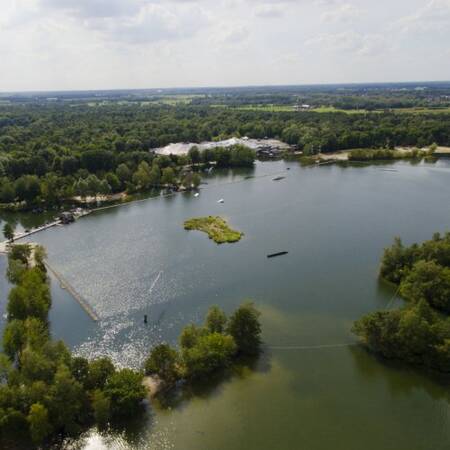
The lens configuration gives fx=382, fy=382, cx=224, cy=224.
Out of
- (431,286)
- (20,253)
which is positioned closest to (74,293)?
(20,253)

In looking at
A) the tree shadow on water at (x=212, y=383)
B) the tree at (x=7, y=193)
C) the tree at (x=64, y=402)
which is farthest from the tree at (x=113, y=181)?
the tree at (x=64, y=402)

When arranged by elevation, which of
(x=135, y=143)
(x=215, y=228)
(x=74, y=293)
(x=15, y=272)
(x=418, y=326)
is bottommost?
(x=74, y=293)

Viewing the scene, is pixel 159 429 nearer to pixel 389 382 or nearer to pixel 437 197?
pixel 389 382

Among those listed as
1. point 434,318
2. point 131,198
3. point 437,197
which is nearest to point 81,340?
point 434,318

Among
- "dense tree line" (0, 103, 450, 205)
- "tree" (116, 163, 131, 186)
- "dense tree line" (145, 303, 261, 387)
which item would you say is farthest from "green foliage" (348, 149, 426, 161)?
"dense tree line" (145, 303, 261, 387)

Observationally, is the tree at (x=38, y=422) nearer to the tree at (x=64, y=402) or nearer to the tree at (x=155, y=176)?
the tree at (x=64, y=402)

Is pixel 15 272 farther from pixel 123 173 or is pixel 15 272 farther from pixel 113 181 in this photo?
pixel 123 173
